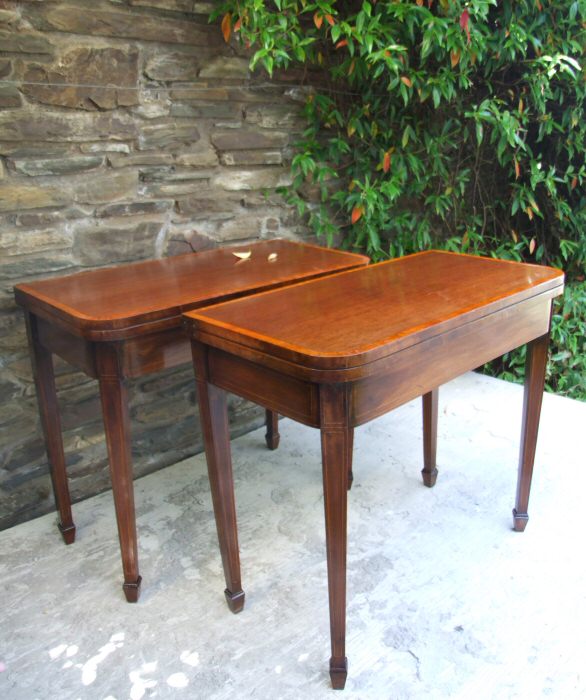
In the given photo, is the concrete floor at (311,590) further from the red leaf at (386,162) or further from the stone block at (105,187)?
the red leaf at (386,162)

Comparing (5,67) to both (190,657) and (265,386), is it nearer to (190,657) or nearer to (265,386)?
(265,386)

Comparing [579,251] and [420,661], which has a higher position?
[579,251]

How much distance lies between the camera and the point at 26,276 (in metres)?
2.02

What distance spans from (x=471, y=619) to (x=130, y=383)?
4.38ft

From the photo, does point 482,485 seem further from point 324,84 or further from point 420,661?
point 324,84

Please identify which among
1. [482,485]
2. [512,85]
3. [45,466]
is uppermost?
[512,85]

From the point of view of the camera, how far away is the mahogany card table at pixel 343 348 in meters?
1.30

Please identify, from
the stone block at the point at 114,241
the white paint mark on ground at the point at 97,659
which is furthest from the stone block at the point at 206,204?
the white paint mark on ground at the point at 97,659

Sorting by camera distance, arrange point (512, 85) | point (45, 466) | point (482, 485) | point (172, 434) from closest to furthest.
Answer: point (45, 466)
point (482, 485)
point (172, 434)
point (512, 85)

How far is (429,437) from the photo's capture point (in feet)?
7.45

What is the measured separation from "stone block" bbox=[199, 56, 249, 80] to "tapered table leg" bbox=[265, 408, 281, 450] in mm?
1236

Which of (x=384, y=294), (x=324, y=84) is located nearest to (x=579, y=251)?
(x=324, y=84)

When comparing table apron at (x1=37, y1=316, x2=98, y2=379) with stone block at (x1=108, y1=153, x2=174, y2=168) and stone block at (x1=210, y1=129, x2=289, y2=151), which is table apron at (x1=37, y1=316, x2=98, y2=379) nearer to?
stone block at (x1=108, y1=153, x2=174, y2=168)

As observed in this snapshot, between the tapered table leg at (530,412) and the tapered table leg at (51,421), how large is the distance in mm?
1375
